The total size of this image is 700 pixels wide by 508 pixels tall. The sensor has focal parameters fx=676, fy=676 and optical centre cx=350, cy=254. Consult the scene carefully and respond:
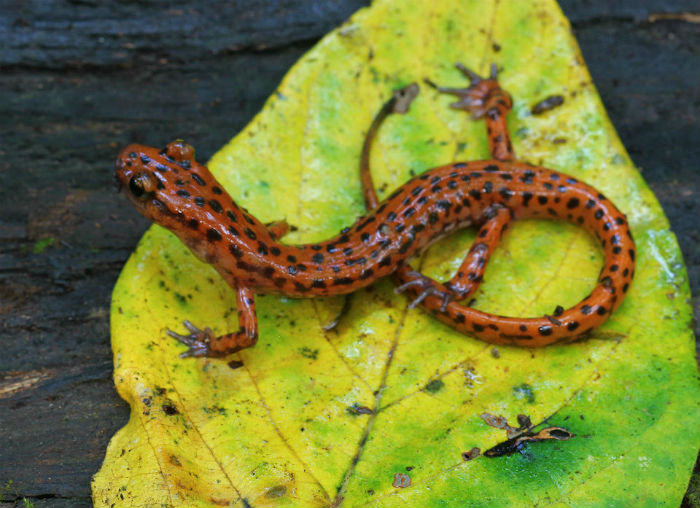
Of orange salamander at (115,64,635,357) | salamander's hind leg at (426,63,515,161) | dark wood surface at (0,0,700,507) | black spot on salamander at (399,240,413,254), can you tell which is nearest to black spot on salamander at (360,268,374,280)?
orange salamander at (115,64,635,357)

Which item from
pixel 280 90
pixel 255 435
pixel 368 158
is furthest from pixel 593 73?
pixel 255 435

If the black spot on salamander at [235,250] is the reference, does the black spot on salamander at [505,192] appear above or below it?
above

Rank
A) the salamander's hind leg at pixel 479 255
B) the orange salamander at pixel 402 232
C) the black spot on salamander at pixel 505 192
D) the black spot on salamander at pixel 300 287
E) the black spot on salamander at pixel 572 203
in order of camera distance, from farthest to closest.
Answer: the black spot on salamander at pixel 505 192
the black spot on salamander at pixel 572 203
the salamander's hind leg at pixel 479 255
the black spot on salamander at pixel 300 287
the orange salamander at pixel 402 232

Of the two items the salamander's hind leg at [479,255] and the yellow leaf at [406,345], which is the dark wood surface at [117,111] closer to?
the yellow leaf at [406,345]

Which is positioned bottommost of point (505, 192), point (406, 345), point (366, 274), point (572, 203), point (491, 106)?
point (406, 345)

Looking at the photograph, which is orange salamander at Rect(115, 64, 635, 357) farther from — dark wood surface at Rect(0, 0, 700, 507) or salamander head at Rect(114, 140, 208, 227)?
dark wood surface at Rect(0, 0, 700, 507)

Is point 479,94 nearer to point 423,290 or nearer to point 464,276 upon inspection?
point 464,276

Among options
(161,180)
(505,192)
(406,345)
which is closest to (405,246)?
(406,345)

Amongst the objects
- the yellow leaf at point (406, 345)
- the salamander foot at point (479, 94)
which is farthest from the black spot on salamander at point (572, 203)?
the salamander foot at point (479, 94)
